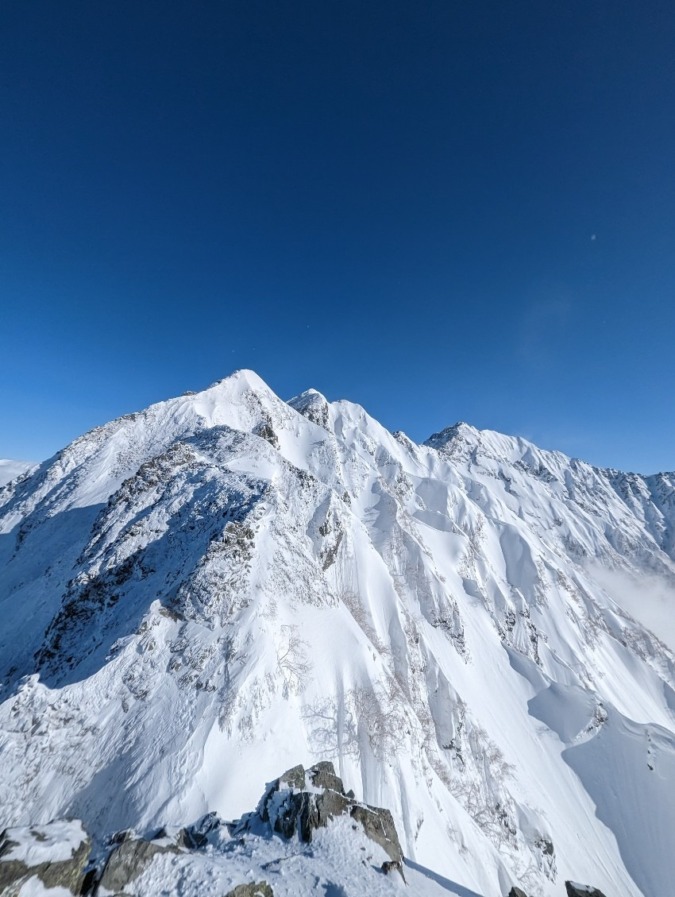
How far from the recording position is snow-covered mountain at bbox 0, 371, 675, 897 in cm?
1809

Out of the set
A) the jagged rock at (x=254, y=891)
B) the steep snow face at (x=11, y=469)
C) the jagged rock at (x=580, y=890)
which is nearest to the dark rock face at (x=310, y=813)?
the jagged rock at (x=254, y=891)

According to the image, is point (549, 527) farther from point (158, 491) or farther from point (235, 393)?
point (158, 491)

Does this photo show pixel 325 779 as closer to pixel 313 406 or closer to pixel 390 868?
pixel 390 868

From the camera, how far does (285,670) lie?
22.6m

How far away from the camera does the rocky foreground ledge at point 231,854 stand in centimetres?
813

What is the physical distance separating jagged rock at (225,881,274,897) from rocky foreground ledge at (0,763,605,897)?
0.08ft

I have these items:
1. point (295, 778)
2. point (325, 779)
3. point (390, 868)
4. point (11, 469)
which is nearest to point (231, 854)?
point (295, 778)

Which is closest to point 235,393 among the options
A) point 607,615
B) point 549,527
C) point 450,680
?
point 450,680

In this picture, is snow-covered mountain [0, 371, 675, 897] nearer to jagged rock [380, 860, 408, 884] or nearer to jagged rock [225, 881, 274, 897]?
jagged rock [380, 860, 408, 884]

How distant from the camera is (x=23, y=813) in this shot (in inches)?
611

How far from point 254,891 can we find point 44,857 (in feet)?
15.9

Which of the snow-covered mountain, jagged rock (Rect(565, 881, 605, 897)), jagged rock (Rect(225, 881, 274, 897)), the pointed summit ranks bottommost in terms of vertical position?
jagged rock (Rect(565, 881, 605, 897))

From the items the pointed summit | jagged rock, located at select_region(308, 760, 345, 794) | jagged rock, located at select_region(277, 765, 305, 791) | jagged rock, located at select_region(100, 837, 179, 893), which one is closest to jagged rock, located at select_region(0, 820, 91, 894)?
jagged rock, located at select_region(100, 837, 179, 893)

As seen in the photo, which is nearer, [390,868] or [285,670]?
[390,868]
